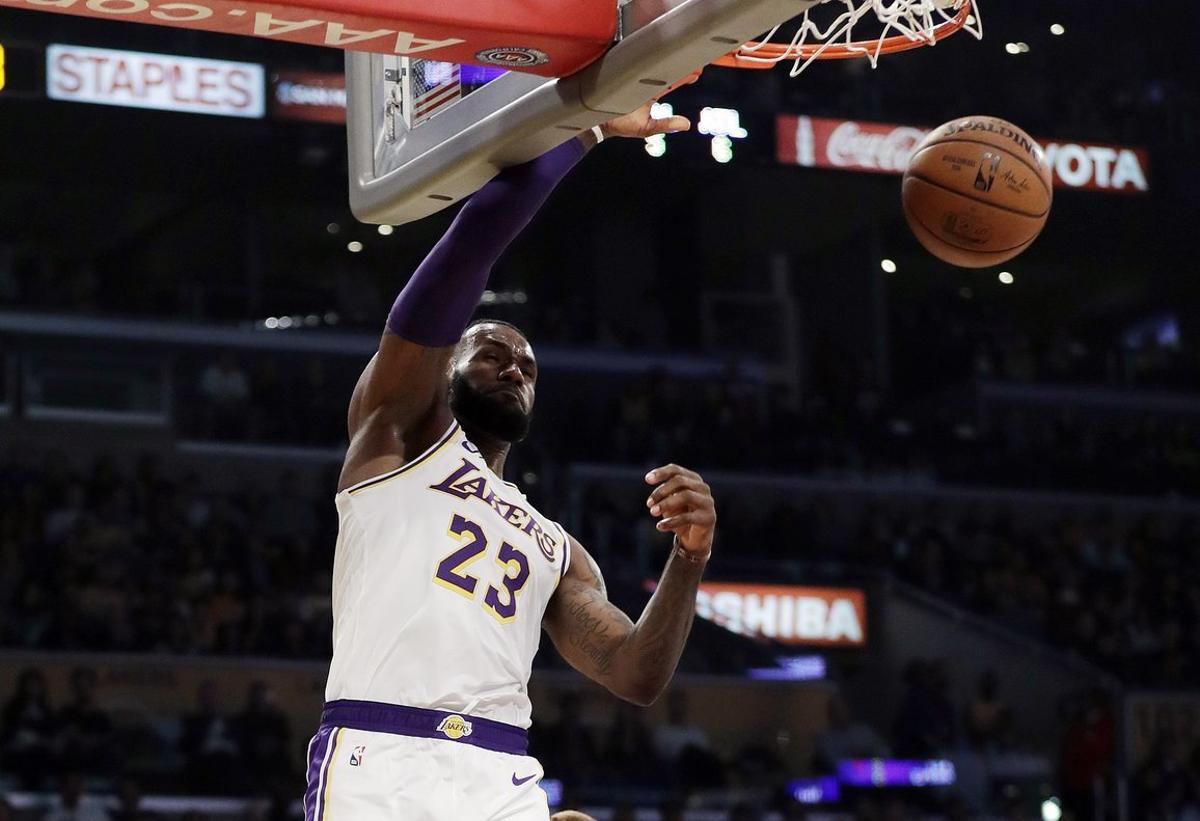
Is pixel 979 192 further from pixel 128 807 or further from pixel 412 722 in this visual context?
pixel 128 807

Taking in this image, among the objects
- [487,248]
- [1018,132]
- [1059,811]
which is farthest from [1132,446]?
[487,248]

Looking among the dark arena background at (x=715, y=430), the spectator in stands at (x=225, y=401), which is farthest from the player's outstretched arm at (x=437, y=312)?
the spectator in stands at (x=225, y=401)

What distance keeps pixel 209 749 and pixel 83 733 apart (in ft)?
2.61

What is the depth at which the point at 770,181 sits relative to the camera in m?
21.4

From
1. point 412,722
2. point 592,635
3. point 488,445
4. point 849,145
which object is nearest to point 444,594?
point 412,722

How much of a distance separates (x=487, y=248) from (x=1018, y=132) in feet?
6.22

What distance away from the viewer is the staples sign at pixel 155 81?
14.6m

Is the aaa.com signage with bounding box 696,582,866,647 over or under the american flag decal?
under

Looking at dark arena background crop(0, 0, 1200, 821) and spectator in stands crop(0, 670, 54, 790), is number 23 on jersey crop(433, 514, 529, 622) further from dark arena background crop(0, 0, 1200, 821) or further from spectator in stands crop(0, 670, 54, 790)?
spectator in stands crop(0, 670, 54, 790)

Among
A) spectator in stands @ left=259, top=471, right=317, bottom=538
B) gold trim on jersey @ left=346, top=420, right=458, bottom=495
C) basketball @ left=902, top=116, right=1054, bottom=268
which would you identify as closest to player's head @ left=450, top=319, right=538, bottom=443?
gold trim on jersey @ left=346, top=420, right=458, bottom=495

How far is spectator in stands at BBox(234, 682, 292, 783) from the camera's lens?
11742 millimetres

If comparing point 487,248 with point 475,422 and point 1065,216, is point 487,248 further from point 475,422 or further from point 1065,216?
point 1065,216

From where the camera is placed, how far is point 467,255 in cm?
380

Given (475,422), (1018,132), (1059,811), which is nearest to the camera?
A: (475,422)
